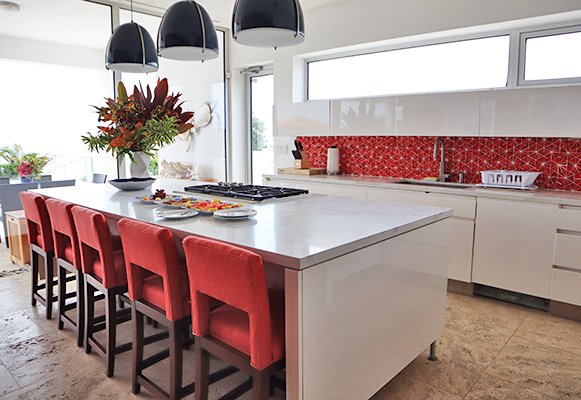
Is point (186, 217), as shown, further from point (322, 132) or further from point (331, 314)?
point (322, 132)

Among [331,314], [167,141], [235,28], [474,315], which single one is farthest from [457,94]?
[331,314]

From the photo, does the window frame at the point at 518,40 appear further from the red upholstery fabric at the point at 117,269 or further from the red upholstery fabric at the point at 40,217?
the red upholstery fabric at the point at 40,217

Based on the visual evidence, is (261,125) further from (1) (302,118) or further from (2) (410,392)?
(2) (410,392)

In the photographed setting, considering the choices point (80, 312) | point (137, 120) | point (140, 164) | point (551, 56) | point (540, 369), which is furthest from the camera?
point (551, 56)

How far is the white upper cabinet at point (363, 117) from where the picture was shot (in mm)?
4180

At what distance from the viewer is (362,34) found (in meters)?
4.53

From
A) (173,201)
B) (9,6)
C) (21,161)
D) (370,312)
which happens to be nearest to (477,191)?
(370,312)

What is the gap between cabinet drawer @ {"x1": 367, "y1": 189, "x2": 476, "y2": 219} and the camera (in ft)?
11.5

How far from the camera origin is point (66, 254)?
9.30 ft

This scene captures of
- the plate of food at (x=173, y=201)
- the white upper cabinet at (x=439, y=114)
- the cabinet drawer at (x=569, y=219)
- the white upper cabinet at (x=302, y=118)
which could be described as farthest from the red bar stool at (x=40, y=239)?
the cabinet drawer at (x=569, y=219)

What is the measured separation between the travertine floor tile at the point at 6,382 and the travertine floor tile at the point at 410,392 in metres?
1.95

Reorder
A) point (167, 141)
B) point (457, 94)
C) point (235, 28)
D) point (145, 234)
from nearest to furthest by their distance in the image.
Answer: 1. point (145, 234)
2. point (235, 28)
3. point (167, 141)
4. point (457, 94)

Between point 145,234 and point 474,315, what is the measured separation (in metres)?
2.59

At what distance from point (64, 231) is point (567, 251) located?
3.47m
